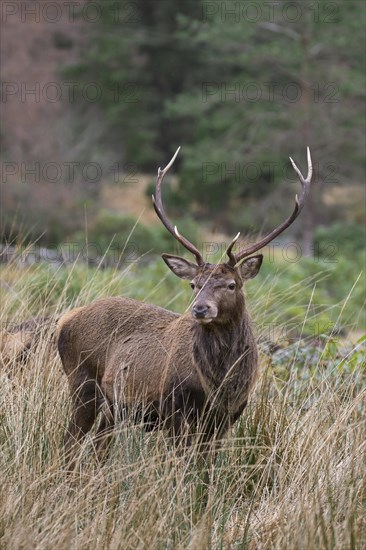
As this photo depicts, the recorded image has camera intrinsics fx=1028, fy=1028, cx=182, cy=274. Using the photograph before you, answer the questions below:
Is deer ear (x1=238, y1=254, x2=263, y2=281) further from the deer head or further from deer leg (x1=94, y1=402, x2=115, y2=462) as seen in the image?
deer leg (x1=94, y1=402, x2=115, y2=462)

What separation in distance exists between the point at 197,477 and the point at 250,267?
1375 mm

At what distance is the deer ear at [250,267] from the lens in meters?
5.89

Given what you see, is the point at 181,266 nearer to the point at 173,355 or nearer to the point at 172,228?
the point at 172,228

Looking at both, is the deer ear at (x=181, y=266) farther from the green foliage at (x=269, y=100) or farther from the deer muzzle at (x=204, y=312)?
the green foliage at (x=269, y=100)

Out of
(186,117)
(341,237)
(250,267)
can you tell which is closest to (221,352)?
(250,267)

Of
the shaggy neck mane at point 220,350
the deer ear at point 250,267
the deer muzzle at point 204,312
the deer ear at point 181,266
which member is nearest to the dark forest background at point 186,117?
the deer ear at point 181,266

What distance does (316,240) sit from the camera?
2420cm

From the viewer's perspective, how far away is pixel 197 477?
513 cm

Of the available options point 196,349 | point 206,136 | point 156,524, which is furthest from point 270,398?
point 206,136

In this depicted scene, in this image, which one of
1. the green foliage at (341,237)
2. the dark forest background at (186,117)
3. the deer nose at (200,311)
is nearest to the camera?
Result: the deer nose at (200,311)

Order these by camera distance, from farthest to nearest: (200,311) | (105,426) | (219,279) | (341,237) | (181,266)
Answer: (341,237), (105,426), (181,266), (219,279), (200,311)

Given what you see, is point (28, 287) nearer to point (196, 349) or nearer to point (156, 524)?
point (196, 349)

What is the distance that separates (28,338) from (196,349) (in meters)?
1.76

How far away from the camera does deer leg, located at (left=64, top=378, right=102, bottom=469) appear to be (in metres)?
6.04
